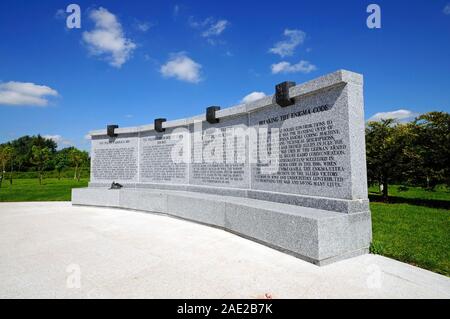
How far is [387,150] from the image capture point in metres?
14.2

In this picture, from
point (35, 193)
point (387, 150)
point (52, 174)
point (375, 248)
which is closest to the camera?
point (375, 248)

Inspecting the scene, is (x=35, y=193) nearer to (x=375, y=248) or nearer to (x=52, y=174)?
(x=375, y=248)

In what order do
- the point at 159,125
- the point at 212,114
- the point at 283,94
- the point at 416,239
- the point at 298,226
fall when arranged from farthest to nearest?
the point at 159,125, the point at 212,114, the point at 283,94, the point at 416,239, the point at 298,226

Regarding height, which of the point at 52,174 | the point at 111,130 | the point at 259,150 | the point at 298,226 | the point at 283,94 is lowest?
the point at 298,226

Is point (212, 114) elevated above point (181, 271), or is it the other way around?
point (212, 114)

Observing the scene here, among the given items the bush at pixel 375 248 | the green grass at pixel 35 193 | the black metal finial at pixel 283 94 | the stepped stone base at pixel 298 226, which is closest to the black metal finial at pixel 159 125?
the stepped stone base at pixel 298 226

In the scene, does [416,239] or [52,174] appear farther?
[52,174]

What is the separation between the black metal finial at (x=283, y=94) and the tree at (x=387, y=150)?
407 inches

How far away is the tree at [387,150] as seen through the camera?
45.4 feet

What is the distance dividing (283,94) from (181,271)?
4.48 m

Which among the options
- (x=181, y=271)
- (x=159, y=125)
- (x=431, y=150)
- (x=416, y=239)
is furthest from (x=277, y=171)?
(x=431, y=150)

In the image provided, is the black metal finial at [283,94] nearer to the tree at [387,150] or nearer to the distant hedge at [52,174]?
the tree at [387,150]
